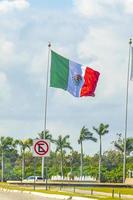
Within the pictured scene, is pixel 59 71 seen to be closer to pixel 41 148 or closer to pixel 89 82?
pixel 89 82

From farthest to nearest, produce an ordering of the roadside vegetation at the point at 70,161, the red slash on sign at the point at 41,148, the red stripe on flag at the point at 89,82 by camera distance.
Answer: the roadside vegetation at the point at 70,161
the red stripe on flag at the point at 89,82
the red slash on sign at the point at 41,148

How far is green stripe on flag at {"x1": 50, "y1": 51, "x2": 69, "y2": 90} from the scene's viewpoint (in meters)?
55.5

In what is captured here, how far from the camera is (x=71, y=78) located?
5484 cm

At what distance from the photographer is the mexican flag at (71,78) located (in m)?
52.5

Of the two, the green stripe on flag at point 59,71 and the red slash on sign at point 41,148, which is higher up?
the green stripe on flag at point 59,71

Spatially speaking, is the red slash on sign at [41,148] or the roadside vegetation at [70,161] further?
the roadside vegetation at [70,161]

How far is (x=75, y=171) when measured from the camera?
493 feet

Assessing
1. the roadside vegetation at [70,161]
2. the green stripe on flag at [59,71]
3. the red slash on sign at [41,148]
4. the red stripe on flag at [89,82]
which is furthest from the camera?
the roadside vegetation at [70,161]

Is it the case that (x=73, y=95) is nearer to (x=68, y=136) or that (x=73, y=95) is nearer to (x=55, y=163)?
(x=68, y=136)

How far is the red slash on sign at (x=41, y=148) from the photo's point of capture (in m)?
36.5

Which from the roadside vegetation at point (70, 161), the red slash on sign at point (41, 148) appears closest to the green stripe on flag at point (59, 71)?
the red slash on sign at point (41, 148)

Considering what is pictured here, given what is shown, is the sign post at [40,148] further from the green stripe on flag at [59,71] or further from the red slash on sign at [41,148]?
the green stripe on flag at [59,71]

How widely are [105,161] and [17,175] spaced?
20.3 m

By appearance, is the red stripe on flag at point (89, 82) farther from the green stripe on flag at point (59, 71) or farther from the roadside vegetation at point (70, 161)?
the roadside vegetation at point (70, 161)
